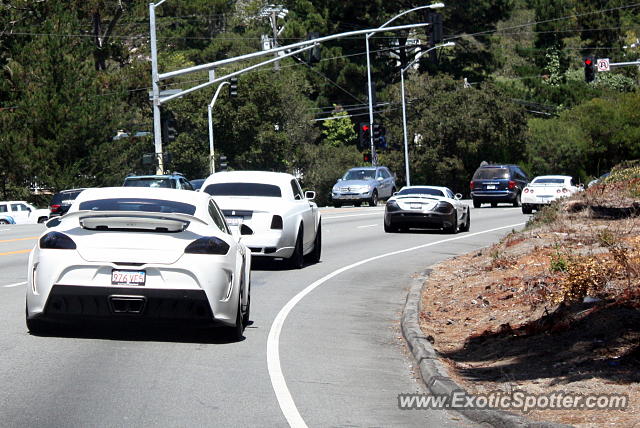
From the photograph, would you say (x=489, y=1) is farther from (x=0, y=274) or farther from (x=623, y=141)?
(x=0, y=274)

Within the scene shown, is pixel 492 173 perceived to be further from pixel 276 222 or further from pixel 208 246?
pixel 208 246

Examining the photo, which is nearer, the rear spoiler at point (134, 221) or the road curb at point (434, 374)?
the road curb at point (434, 374)

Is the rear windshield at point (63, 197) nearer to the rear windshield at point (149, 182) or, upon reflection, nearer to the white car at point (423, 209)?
the rear windshield at point (149, 182)

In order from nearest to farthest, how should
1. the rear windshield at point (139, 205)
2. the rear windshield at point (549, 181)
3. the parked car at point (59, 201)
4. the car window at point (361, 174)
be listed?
the rear windshield at point (139, 205) → the parked car at point (59, 201) → the rear windshield at point (549, 181) → the car window at point (361, 174)

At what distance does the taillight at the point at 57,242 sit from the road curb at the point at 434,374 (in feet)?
12.3

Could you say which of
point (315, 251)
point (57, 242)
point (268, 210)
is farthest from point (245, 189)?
point (57, 242)

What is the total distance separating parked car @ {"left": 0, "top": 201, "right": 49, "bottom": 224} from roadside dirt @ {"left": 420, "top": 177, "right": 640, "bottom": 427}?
123 ft

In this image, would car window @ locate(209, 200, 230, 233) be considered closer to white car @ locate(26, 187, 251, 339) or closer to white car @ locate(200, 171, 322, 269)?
white car @ locate(26, 187, 251, 339)

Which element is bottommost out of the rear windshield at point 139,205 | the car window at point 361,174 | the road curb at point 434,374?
the road curb at point 434,374

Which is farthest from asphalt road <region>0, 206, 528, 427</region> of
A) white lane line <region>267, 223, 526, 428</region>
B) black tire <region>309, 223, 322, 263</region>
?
black tire <region>309, 223, 322, 263</region>

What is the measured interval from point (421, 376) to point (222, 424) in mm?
3019

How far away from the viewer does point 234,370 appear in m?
10.5

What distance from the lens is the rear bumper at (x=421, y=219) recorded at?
1271 inches

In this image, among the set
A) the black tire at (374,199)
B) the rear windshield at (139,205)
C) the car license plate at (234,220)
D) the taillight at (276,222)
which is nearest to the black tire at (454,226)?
the taillight at (276,222)
